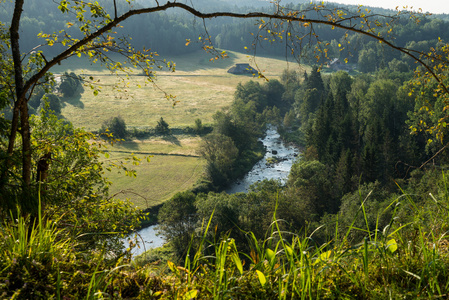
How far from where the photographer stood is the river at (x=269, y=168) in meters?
44.9

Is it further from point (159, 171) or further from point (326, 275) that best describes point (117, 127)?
point (326, 275)

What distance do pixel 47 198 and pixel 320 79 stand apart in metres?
77.4

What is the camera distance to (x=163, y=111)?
8056 centimetres

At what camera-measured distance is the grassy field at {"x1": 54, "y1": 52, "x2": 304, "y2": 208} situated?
47.2 m

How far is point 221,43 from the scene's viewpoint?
168 meters

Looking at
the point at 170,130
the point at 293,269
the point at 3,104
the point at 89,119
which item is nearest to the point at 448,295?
the point at 293,269

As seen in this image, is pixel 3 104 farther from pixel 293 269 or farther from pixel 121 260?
pixel 293 269

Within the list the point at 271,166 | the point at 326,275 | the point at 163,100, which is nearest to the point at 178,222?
the point at 271,166

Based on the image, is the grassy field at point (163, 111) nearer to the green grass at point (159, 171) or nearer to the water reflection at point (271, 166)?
the green grass at point (159, 171)

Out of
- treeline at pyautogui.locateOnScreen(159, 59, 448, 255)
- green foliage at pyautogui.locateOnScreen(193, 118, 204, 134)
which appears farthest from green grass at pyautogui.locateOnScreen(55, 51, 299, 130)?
treeline at pyautogui.locateOnScreen(159, 59, 448, 255)

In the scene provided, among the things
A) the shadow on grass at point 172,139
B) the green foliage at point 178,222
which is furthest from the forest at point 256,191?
the shadow on grass at point 172,139

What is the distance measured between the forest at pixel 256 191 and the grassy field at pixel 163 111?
3394 mm

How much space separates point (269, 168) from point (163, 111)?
3615 centimetres

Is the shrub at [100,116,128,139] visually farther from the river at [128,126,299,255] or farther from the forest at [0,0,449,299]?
the river at [128,126,299,255]
